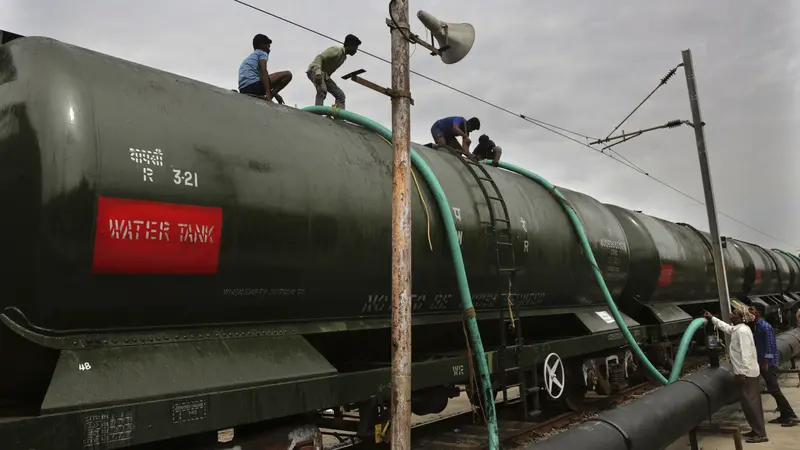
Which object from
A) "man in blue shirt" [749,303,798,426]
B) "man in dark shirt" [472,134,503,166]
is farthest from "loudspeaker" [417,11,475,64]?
"man in blue shirt" [749,303,798,426]

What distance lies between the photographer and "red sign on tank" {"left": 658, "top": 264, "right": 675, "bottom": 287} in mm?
11828

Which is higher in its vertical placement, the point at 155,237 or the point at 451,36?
the point at 451,36

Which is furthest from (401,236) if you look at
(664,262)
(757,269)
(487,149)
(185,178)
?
(757,269)

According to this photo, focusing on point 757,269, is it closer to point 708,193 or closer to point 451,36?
point 708,193

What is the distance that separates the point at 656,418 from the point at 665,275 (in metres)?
6.03

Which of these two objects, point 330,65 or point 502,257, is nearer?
point 502,257

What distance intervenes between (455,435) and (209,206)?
519 cm

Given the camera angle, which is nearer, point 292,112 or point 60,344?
point 60,344

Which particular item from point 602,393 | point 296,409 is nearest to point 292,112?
point 296,409

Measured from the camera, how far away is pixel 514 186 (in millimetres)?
7828

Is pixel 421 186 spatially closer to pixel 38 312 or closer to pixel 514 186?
pixel 514 186

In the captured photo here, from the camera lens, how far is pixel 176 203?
3.72m

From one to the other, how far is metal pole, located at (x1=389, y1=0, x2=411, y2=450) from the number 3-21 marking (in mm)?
1466

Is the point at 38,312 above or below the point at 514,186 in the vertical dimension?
below
